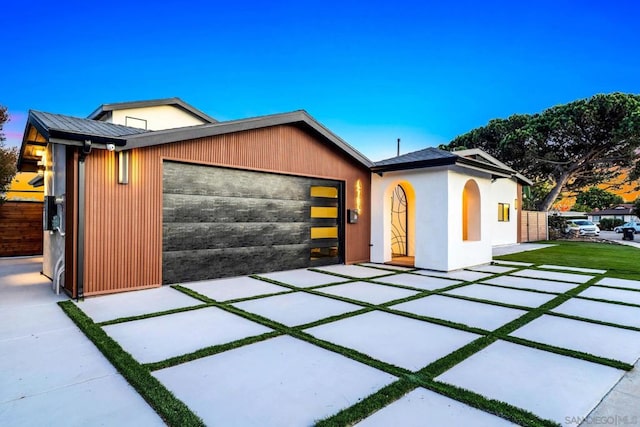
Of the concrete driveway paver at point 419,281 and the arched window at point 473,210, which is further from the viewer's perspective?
the arched window at point 473,210

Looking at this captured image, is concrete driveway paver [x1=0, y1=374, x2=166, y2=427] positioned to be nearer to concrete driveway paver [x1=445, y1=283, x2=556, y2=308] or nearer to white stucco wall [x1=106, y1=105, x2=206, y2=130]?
concrete driveway paver [x1=445, y1=283, x2=556, y2=308]

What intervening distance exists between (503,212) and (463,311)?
1279cm

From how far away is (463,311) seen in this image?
4520 millimetres

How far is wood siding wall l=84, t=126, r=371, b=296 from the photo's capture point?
516cm

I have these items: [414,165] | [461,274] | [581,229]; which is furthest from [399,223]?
[581,229]

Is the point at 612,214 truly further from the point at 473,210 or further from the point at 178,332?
the point at 178,332

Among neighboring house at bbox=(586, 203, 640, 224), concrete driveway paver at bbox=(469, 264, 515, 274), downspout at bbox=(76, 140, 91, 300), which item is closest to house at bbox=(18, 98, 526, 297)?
downspout at bbox=(76, 140, 91, 300)

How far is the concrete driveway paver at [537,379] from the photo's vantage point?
2211 mm

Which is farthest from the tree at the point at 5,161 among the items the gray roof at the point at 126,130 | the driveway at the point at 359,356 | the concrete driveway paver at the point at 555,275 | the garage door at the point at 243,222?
the concrete driveway paver at the point at 555,275

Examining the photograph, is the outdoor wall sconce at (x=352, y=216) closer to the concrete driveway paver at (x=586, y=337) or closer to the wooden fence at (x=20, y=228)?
the concrete driveway paver at (x=586, y=337)

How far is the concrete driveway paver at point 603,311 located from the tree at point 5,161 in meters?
14.4

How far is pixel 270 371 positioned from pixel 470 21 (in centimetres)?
1415

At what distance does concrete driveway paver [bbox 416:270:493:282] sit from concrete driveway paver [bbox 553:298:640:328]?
6.71 ft

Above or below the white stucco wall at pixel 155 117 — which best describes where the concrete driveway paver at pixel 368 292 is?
below
